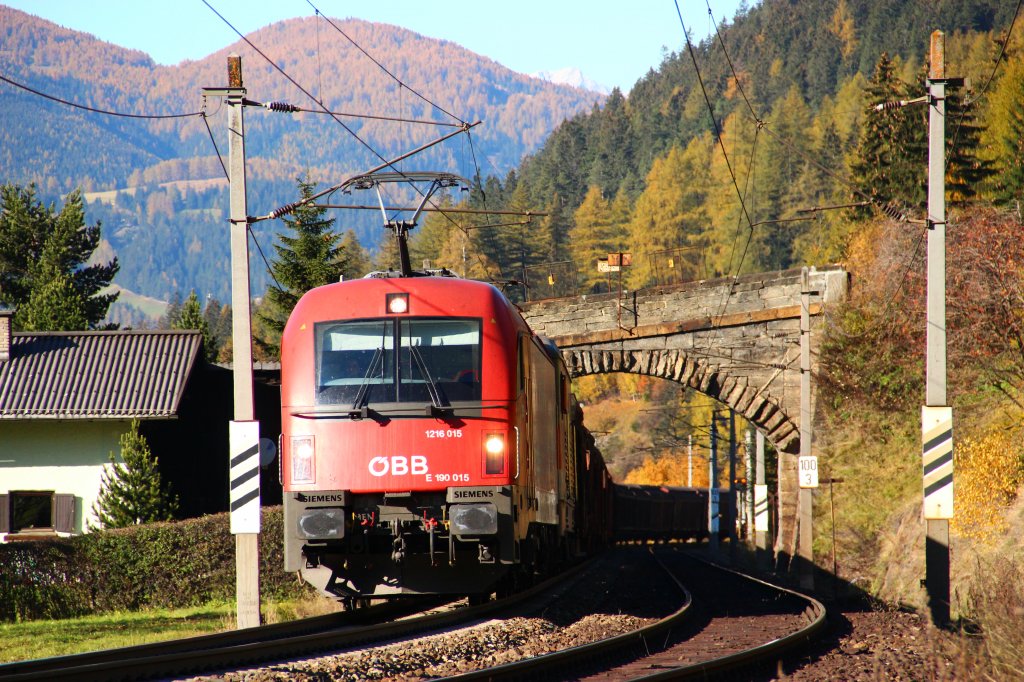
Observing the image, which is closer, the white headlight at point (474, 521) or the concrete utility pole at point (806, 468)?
the white headlight at point (474, 521)

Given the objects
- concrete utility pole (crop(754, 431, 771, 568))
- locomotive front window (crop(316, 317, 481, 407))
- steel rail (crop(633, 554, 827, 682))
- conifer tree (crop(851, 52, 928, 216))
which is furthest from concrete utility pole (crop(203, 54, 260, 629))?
conifer tree (crop(851, 52, 928, 216))

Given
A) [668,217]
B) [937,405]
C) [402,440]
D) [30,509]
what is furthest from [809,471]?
[668,217]

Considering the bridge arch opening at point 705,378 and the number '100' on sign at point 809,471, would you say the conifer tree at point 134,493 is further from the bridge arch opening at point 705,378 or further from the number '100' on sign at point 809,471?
the number '100' on sign at point 809,471

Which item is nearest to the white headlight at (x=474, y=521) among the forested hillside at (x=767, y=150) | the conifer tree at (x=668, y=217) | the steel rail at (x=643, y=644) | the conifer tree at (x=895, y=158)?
the steel rail at (x=643, y=644)

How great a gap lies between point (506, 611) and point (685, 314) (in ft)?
62.2

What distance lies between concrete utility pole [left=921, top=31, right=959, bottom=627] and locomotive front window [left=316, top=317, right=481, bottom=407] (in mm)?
6214

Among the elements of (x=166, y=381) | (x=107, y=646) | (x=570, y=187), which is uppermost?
(x=570, y=187)

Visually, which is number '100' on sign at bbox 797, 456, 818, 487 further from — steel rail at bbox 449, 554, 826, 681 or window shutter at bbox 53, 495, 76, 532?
window shutter at bbox 53, 495, 76, 532

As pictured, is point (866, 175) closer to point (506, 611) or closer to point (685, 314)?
point (685, 314)

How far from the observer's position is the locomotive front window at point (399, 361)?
12023 millimetres

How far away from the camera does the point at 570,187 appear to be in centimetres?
11594

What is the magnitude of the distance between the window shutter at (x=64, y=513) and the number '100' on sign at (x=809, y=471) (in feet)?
50.5

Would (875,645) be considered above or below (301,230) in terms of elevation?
below

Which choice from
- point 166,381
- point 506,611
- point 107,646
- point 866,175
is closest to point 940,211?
point 506,611
